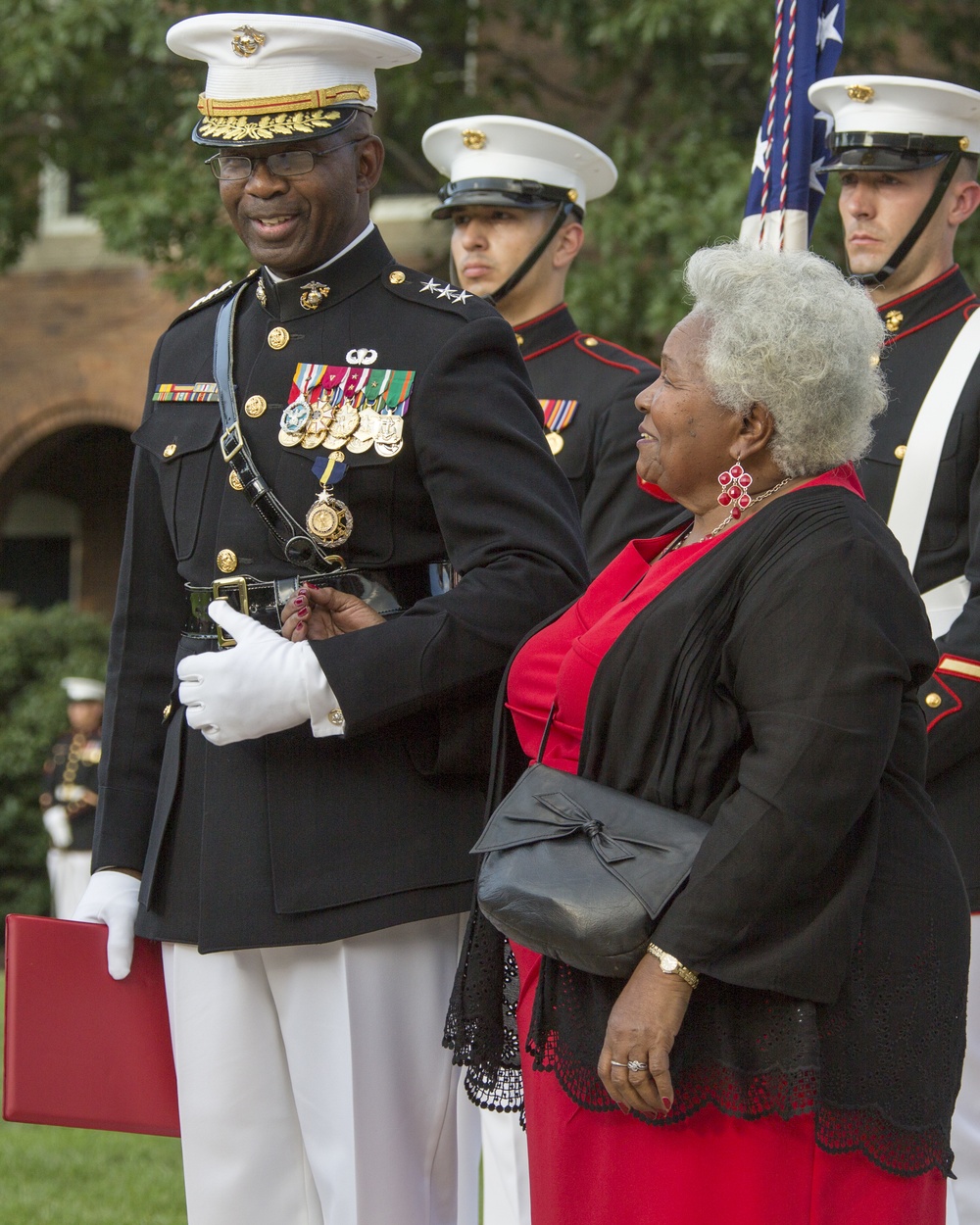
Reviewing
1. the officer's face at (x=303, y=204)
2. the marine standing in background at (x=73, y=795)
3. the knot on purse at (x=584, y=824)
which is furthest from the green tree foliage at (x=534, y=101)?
the knot on purse at (x=584, y=824)

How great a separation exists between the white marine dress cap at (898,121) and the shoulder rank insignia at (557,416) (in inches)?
33.3

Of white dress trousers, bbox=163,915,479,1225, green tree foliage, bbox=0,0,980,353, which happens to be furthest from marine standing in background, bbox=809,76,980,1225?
green tree foliage, bbox=0,0,980,353

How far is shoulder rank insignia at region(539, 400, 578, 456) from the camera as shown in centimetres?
435

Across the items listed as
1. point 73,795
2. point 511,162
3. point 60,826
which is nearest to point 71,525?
point 73,795

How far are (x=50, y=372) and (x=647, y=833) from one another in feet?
45.9

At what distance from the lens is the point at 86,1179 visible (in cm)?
574

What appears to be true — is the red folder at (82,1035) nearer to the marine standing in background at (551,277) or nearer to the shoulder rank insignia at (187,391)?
the shoulder rank insignia at (187,391)

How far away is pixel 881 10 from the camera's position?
9.91m

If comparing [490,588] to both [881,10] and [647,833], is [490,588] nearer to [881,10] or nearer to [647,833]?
[647,833]

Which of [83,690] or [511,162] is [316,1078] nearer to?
[511,162]

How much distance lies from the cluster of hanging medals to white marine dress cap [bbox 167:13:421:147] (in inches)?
15.6

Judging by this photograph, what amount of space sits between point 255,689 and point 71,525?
1532 cm

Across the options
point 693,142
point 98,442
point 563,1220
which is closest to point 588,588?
point 563,1220

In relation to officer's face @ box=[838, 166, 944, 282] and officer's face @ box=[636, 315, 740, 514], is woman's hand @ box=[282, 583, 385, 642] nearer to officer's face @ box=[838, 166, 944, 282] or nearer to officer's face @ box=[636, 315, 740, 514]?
officer's face @ box=[636, 315, 740, 514]
